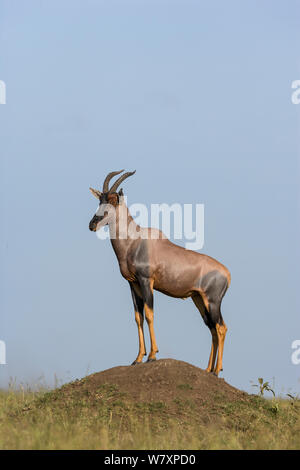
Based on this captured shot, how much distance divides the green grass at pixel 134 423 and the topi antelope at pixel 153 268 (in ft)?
4.62

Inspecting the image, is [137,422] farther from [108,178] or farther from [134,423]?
[108,178]

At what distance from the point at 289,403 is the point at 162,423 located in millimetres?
5246

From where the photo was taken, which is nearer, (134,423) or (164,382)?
(134,423)

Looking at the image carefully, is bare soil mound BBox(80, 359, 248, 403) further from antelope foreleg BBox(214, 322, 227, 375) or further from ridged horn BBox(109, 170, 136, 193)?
ridged horn BBox(109, 170, 136, 193)

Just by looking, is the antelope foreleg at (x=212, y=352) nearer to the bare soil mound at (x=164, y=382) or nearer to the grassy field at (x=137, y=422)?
the bare soil mound at (x=164, y=382)

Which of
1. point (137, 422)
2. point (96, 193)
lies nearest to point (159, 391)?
point (137, 422)

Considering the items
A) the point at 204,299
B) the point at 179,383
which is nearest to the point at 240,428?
the point at 179,383

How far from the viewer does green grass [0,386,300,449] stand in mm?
11508

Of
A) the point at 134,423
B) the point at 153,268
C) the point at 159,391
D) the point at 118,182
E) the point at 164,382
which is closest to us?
the point at 134,423

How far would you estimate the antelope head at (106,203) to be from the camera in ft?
50.2

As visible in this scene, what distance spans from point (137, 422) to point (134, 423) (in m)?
0.06

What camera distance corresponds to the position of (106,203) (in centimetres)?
1541

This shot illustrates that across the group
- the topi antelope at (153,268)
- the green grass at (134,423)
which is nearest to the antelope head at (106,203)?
the topi antelope at (153,268)
